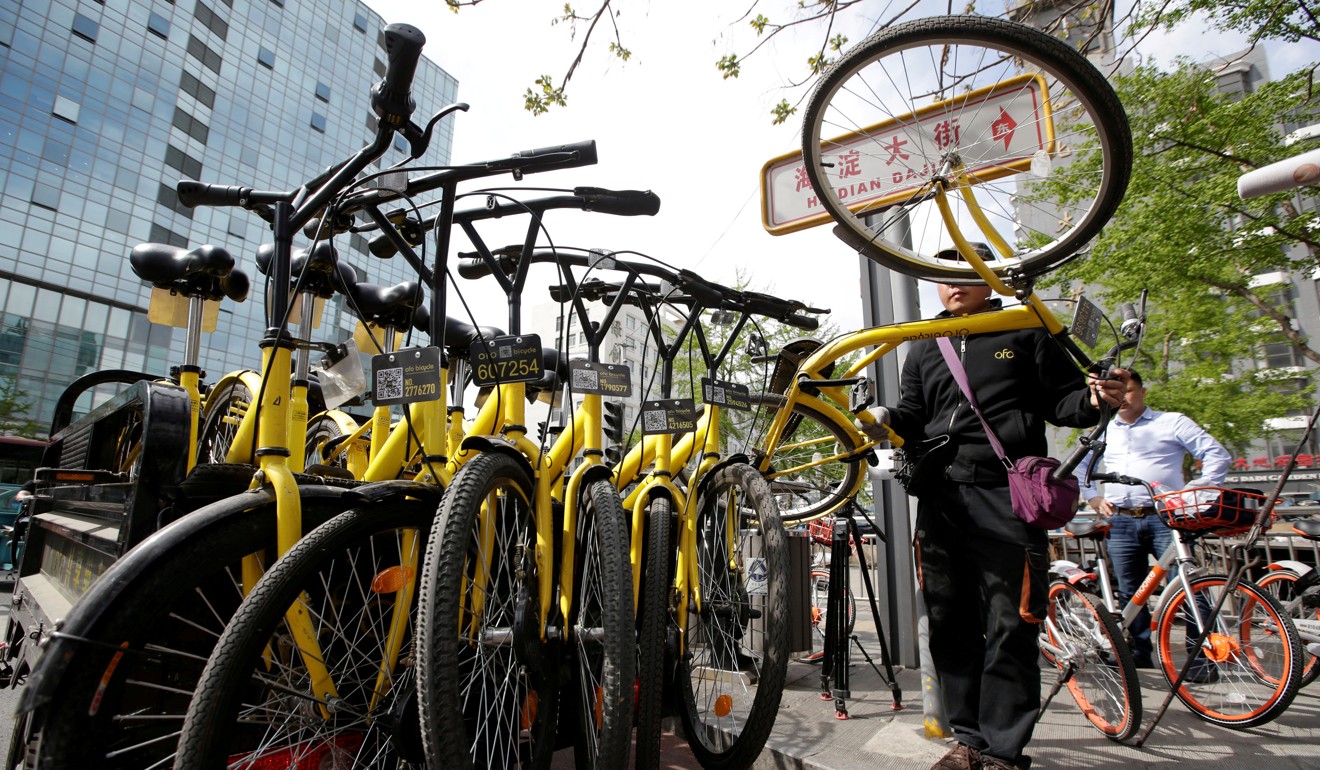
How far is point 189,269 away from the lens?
3.06 m

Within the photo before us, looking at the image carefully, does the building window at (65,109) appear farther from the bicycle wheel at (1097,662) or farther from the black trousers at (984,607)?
the bicycle wheel at (1097,662)

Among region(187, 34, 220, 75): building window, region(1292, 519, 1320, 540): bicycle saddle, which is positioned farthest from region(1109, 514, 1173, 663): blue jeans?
region(187, 34, 220, 75): building window

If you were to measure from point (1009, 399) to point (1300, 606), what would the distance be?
2.55 metres

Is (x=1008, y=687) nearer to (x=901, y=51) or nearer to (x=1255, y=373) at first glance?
(x=901, y=51)

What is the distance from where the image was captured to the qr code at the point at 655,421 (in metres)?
2.89

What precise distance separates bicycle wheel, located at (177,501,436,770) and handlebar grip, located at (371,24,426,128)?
1067 mm

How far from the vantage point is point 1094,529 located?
3344 mm

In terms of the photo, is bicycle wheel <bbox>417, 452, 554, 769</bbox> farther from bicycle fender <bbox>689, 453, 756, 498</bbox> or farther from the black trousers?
the black trousers

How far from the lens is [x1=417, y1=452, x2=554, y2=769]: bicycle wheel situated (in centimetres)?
154

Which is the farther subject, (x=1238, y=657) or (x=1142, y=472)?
(x=1142, y=472)

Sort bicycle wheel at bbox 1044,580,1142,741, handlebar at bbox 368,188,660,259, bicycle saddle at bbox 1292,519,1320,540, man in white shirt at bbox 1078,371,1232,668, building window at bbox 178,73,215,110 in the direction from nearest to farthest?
1. handlebar at bbox 368,188,660,259
2. bicycle wheel at bbox 1044,580,1142,741
3. bicycle saddle at bbox 1292,519,1320,540
4. man in white shirt at bbox 1078,371,1232,668
5. building window at bbox 178,73,215,110

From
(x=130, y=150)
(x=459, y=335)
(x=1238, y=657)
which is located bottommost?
(x=1238, y=657)

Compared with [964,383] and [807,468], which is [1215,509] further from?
[807,468]

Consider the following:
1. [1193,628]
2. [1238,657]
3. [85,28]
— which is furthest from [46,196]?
[1238,657]
